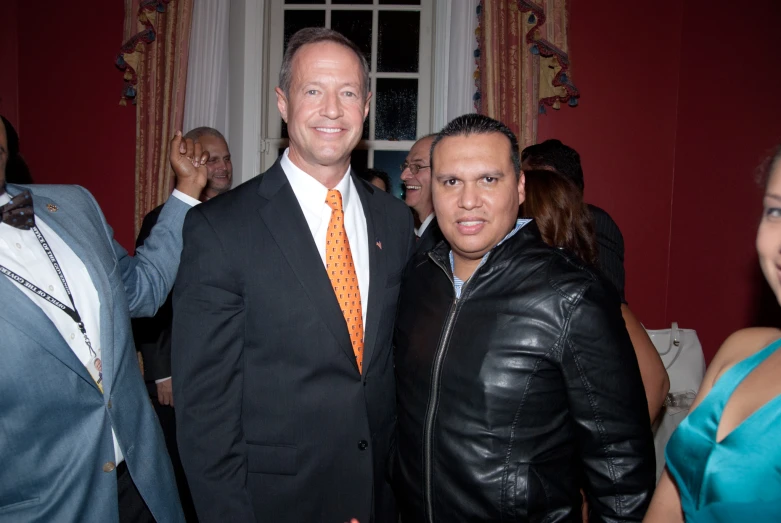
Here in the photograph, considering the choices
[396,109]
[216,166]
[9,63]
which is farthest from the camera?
[396,109]

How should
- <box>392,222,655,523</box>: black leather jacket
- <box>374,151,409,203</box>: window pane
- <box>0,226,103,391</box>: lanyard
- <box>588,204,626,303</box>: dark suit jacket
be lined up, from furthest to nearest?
<box>374,151,409,203</box>: window pane < <box>588,204,626,303</box>: dark suit jacket < <box>0,226,103,391</box>: lanyard < <box>392,222,655,523</box>: black leather jacket

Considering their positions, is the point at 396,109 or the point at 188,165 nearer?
the point at 188,165

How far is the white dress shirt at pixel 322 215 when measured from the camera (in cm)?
161

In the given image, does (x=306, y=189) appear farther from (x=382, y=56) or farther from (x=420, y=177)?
(x=382, y=56)

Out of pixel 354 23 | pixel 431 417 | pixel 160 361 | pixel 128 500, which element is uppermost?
pixel 354 23

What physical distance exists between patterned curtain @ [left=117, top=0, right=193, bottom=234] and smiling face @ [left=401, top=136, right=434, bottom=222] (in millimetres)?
1812

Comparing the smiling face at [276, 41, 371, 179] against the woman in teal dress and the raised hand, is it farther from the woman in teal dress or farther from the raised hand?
the woman in teal dress

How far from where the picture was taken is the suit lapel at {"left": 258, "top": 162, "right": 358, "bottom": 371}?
4.84ft

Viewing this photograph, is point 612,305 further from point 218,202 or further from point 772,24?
point 772,24

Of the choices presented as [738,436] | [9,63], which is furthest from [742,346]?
[9,63]

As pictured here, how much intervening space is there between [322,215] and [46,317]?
28.9 inches

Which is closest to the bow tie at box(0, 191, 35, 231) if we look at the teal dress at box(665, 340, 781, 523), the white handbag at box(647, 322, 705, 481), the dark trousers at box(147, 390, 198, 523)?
the teal dress at box(665, 340, 781, 523)

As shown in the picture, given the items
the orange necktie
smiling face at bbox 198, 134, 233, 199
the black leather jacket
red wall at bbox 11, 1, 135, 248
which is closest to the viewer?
the black leather jacket

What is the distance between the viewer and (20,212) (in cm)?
142
